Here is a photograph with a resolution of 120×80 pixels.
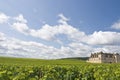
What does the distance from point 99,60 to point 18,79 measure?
158438 mm

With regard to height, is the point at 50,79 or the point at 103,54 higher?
the point at 103,54

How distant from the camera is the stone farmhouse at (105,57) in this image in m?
168

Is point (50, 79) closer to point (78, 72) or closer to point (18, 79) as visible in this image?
point (18, 79)

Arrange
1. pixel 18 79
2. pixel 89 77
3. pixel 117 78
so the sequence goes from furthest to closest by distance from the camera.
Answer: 1. pixel 89 77
2. pixel 117 78
3. pixel 18 79

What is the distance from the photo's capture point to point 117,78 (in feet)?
57.7

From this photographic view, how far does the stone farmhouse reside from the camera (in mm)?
167875

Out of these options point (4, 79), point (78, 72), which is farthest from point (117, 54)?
point (4, 79)

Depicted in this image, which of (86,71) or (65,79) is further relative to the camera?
(86,71)

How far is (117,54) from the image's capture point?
174 m

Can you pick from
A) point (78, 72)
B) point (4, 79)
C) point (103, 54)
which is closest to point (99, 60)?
point (103, 54)

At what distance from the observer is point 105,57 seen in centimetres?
17050

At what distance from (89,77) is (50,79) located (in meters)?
8.86

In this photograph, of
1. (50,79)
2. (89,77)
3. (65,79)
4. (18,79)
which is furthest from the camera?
(89,77)

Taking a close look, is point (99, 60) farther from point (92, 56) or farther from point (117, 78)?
point (117, 78)
